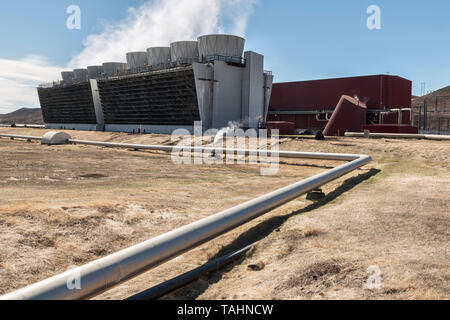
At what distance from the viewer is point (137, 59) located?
5631cm

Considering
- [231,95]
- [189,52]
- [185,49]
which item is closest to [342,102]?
[231,95]

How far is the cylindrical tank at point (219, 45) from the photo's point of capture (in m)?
42.4

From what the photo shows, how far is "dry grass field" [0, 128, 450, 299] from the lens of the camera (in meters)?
4.65

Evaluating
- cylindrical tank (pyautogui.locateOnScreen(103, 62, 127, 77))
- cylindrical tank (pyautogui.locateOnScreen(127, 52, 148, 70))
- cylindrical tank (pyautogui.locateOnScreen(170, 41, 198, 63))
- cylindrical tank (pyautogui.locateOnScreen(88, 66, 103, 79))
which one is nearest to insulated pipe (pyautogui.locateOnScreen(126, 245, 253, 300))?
cylindrical tank (pyautogui.locateOnScreen(170, 41, 198, 63))

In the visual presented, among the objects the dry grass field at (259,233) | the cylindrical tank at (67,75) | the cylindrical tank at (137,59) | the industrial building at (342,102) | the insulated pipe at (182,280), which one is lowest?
the insulated pipe at (182,280)

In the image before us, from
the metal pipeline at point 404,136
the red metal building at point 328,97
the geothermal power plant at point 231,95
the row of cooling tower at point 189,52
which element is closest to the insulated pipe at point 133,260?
the metal pipeline at point 404,136

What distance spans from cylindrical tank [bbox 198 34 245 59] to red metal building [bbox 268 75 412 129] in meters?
11.5

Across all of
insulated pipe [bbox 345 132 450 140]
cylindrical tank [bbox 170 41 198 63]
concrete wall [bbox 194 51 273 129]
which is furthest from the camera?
cylindrical tank [bbox 170 41 198 63]

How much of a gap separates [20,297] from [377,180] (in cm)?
1222

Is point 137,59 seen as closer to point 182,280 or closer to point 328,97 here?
point 328,97

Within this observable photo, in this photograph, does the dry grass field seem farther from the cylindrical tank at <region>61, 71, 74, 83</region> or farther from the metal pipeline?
the cylindrical tank at <region>61, 71, 74, 83</region>

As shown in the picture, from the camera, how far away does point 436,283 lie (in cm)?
421

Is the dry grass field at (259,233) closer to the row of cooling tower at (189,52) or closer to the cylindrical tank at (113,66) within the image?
the row of cooling tower at (189,52)

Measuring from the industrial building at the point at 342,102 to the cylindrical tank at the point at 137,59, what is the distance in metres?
22.6
